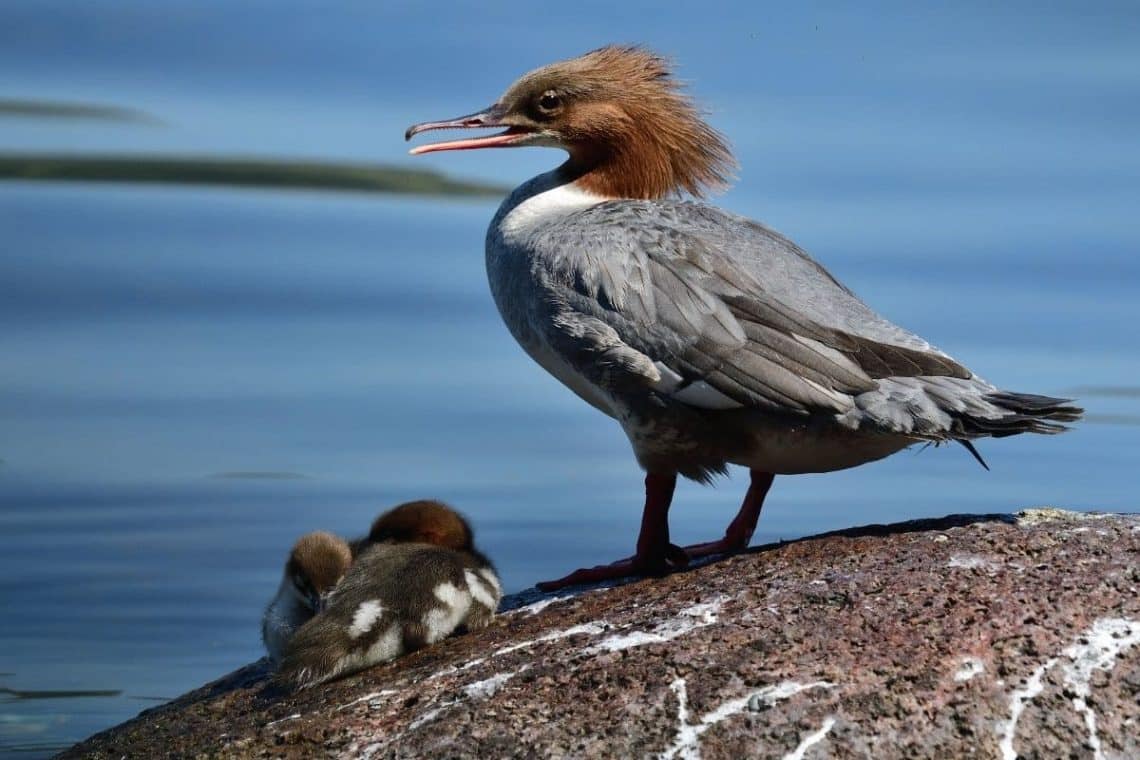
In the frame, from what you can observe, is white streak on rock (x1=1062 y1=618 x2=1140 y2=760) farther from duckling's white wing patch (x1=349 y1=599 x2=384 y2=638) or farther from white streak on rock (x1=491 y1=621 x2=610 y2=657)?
duckling's white wing patch (x1=349 y1=599 x2=384 y2=638)

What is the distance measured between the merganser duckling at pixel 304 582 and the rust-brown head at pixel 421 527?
119 mm

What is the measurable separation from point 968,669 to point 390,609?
5.01ft

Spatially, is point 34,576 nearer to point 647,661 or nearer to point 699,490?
point 699,490

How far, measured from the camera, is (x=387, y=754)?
424 cm

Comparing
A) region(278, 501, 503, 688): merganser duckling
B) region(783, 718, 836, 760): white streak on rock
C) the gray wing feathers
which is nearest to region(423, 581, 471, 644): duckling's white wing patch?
region(278, 501, 503, 688): merganser duckling

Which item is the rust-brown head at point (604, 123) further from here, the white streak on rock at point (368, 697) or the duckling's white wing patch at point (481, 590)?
the white streak on rock at point (368, 697)

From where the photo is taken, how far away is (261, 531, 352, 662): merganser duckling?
511 centimetres

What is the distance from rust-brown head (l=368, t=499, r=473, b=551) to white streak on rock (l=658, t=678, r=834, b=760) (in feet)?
4.34

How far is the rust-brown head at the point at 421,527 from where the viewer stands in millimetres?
5293

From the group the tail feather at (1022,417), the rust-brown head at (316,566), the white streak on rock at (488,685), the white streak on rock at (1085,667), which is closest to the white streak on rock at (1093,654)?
the white streak on rock at (1085,667)

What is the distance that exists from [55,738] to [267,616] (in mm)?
1780

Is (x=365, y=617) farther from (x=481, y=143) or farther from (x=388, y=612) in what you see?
(x=481, y=143)

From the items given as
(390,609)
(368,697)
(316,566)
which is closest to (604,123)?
(316,566)

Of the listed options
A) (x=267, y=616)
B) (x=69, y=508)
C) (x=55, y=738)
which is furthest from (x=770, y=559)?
(x=69, y=508)
